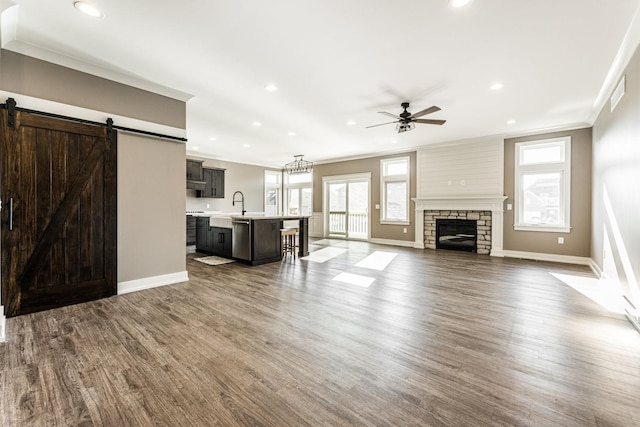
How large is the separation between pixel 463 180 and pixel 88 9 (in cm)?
732

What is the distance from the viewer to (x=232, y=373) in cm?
186

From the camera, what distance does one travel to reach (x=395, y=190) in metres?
8.23

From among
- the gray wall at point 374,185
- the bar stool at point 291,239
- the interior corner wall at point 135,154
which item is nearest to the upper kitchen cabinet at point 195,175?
the bar stool at point 291,239

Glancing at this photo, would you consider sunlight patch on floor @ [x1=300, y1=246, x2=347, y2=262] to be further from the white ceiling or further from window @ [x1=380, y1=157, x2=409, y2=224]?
the white ceiling

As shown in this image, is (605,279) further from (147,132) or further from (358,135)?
(147,132)

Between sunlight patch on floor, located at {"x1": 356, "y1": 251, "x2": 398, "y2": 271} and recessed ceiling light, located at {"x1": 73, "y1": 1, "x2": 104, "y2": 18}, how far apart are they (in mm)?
4831

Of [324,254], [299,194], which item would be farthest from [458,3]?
[299,194]

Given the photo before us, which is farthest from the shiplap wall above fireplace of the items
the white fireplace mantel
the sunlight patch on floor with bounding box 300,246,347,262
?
the sunlight patch on floor with bounding box 300,246,347,262

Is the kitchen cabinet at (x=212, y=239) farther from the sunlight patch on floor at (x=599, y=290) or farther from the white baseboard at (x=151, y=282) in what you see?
the sunlight patch on floor at (x=599, y=290)

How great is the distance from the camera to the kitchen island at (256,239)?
5.22 meters

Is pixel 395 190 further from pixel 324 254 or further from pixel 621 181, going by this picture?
pixel 621 181

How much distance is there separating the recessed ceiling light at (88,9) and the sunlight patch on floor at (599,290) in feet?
19.4

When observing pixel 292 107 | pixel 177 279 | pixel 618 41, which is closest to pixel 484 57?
pixel 618 41

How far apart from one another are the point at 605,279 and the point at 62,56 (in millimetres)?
7766
